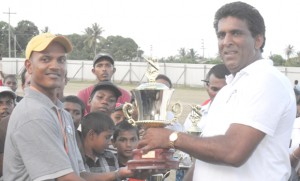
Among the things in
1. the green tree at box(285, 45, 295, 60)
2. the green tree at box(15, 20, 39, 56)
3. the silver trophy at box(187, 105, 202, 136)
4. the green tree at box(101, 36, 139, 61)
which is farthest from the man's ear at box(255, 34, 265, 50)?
the green tree at box(285, 45, 295, 60)

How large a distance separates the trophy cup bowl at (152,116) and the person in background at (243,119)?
0.96ft

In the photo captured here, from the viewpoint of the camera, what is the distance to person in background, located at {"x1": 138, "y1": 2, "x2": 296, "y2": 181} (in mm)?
3154

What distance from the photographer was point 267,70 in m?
3.28

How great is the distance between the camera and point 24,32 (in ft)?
282

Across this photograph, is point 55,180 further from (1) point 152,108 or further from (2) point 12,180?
(1) point 152,108

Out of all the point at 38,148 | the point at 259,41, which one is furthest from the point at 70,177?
the point at 259,41

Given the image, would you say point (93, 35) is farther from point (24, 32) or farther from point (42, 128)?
point (42, 128)

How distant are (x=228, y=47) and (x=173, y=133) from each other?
658 mm

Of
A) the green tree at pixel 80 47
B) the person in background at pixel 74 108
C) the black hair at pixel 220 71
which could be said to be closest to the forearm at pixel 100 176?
the person in background at pixel 74 108

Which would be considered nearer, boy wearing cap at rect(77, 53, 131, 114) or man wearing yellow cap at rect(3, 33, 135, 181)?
man wearing yellow cap at rect(3, 33, 135, 181)

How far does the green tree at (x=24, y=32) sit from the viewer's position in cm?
8462

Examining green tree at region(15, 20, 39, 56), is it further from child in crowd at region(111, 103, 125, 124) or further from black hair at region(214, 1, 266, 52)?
black hair at region(214, 1, 266, 52)

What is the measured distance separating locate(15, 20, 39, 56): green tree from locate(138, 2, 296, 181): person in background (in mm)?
82957

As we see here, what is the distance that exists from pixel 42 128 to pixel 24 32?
8545cm
